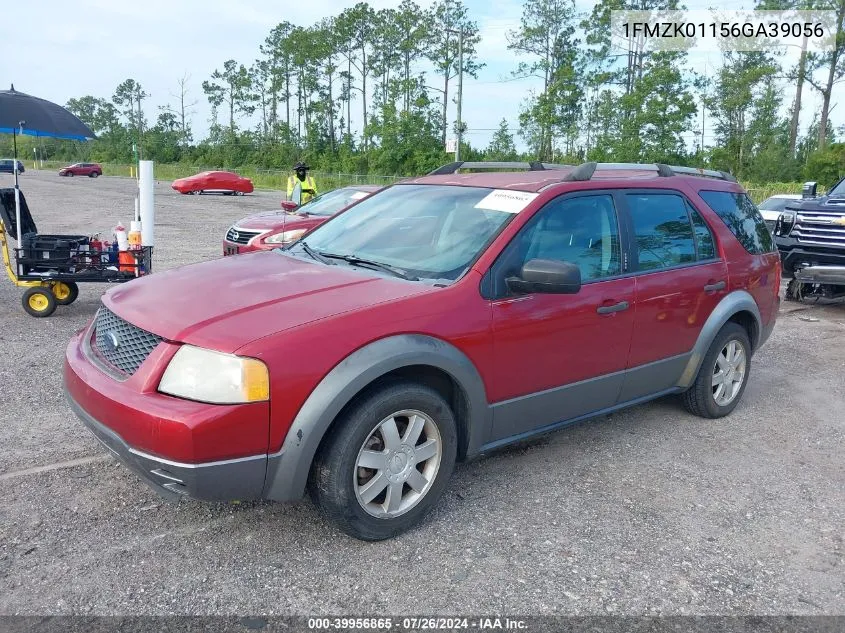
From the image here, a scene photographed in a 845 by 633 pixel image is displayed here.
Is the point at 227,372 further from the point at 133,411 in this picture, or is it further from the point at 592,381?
the point at 592,381

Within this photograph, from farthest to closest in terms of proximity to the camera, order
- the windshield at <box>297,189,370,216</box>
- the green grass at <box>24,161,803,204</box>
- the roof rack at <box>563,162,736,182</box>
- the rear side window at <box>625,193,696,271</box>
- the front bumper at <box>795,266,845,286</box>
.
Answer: the green grass at <box>24,161,803,204</box> < the windshield at <box>297,189,370,216</box> < the front bumper at <box>795,266,845,286</box> < the rear side window at <box>625,193,696,271</box> < the roof rack at <box>563,162,736,182</box>

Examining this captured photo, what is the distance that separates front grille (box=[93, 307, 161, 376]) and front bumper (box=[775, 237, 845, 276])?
28.2ft

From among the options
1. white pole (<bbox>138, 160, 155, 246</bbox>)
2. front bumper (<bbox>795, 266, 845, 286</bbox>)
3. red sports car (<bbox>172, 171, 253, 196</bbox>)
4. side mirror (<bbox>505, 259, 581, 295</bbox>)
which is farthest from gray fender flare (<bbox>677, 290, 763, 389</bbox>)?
red sports car (<bbox>172, 171, 253, 196</bbox>)

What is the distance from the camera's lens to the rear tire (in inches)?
298

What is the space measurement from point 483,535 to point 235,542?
1.18 m

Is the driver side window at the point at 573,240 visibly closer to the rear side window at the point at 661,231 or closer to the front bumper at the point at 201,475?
the rear side window at the point at 661,231

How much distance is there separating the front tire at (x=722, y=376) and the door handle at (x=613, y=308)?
1.19 metres

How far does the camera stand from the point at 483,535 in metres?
3.47

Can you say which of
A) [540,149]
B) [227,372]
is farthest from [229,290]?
[540,149]

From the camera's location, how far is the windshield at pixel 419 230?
379 cm

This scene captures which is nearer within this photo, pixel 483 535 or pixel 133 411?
pixel 133 411

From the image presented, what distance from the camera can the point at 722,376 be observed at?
207 inches

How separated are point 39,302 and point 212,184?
29912 mm

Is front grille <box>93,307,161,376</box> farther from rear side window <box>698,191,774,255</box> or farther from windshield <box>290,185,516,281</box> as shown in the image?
rear side window <box>698,191,774,255</box>
